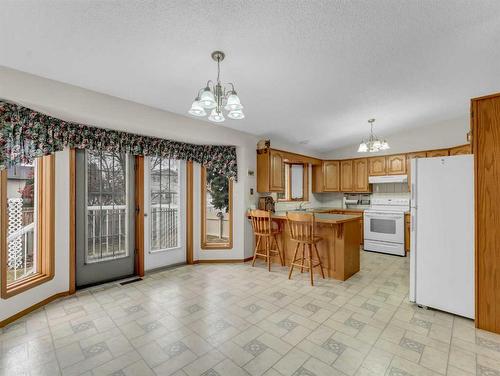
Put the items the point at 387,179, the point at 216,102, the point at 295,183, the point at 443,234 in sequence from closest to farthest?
the point at 216,102 → the point at 443,234 → the point at 387,179 → the point at 295,183

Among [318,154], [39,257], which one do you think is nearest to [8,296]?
[39,257]

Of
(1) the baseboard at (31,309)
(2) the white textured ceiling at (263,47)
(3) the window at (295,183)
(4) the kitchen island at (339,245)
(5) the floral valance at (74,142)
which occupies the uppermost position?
(2) the white textured ceiling at (263,47)

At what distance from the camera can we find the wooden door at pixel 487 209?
2115 mm

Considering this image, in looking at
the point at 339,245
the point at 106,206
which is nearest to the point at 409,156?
the point at 339,245

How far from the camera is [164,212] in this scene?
3986 mm

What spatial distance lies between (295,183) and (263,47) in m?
4.29

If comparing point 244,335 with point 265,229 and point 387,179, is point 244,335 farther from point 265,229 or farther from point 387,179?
point 387,179

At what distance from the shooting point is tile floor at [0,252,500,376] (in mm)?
1731

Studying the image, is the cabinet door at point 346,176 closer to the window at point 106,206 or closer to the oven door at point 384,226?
the oven door at point 384,226

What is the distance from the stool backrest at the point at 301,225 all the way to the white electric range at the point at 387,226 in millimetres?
2414

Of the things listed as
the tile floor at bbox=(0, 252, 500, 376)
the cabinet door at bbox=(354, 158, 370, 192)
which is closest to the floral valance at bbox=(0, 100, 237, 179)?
the tile floor at bbox=(0, 252, 500, 376)

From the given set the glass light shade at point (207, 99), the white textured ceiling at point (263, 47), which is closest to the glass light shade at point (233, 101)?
the glass light shade at point (207, 99)

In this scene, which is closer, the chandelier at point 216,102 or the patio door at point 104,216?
the chandelier at point 216,102

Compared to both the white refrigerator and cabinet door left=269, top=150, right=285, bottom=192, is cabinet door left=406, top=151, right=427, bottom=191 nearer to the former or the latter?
cabinet door left=269, top=150, right=285, bottom=192
